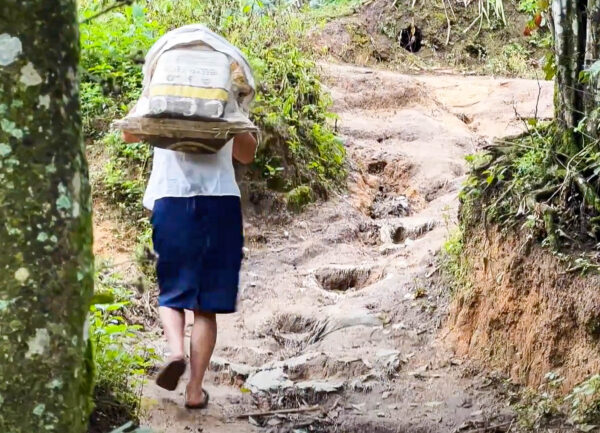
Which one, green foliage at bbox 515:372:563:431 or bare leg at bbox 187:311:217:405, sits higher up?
bare leg at bbox 187:311:217:405

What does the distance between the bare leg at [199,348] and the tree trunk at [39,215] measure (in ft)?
7.10

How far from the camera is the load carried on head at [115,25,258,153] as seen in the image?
3.90 meters

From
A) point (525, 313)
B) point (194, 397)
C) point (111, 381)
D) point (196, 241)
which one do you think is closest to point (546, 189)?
point (525, 313)

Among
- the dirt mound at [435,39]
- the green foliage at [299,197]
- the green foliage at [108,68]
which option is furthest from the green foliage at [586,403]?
the dirt mound at [435,39]

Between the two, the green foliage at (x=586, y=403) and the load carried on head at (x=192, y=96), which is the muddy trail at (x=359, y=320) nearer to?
the green foliage at (x=586, y=403)

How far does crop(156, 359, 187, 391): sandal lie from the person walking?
12cm

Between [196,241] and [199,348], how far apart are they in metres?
0.50

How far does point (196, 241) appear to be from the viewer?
166 inches

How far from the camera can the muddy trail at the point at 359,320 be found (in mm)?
4496

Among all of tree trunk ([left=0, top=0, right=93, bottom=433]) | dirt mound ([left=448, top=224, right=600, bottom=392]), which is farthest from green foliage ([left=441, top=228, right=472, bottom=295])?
tree trunk ([left=0, top=0, right=93, bottom=433])

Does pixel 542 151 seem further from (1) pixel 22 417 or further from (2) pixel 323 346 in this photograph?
(1) pixel 22 417

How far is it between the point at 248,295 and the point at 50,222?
4.69 meters

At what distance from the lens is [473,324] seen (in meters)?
5.18

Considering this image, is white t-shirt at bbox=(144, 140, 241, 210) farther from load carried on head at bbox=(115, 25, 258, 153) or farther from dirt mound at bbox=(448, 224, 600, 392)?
dirt mound at bbox=(448, 224, 600, 392)
